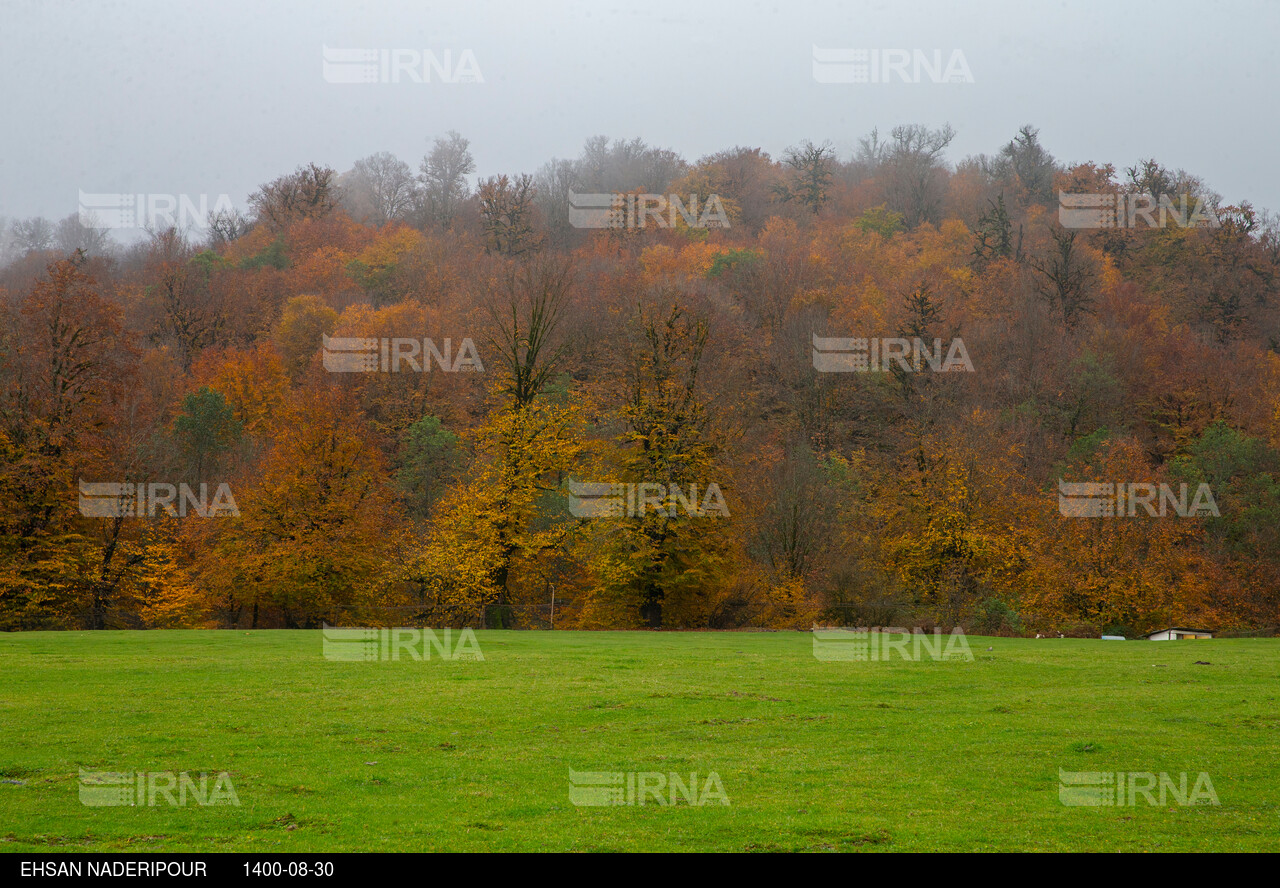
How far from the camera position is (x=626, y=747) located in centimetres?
1537

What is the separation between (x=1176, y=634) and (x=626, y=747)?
32.7 meters

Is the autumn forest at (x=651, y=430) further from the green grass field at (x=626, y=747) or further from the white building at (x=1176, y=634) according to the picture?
the green grass field at (x=626, y=747)

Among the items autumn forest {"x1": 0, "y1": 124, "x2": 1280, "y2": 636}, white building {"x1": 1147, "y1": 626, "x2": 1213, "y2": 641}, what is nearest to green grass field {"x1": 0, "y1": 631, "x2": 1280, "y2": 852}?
white building {"x1": 1147, "y1": 626, "x2": 1213, "y2": 641}

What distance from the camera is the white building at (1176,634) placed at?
131ft

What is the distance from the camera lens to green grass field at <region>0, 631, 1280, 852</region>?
35.1 feet

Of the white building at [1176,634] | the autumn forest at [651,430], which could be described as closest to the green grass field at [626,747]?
the white building at [1176,634]

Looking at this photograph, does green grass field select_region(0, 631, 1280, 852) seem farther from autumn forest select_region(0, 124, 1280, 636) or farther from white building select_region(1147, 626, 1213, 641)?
autumn forest select_region(0, 124, 1280, 636)

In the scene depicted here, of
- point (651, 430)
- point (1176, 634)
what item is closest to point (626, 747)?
point (1176, 634)

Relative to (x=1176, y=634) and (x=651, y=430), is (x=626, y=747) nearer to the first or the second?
(x=1176, y=634)

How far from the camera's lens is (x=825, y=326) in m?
76.7

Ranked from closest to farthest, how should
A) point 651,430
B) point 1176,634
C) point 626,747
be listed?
point 626,747 < point 1176,634 < point 651,430

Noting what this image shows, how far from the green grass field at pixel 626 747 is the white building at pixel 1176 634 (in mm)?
14210

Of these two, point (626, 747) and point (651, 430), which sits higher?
point (651, 430)
